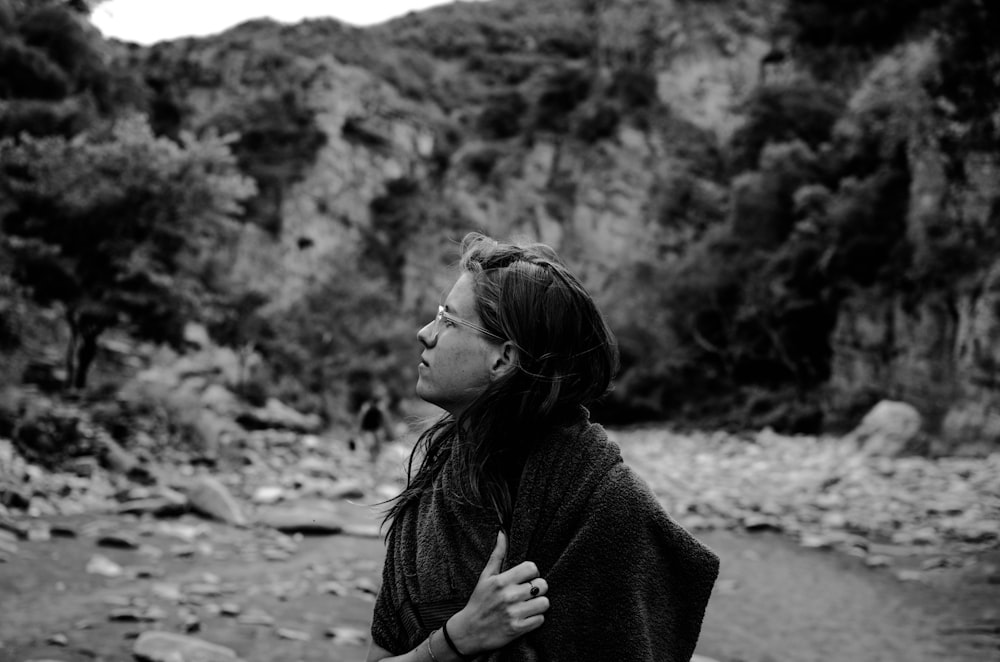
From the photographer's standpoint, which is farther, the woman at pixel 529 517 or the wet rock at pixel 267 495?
the wet rock at pixel 267 495

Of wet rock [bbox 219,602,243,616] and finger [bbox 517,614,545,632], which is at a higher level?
finger [bbox 517,614,545,632]

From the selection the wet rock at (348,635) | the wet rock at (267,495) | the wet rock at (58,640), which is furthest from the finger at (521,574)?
the wet rock at (267,495)

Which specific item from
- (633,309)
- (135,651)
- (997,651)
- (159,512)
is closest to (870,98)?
(633,309)

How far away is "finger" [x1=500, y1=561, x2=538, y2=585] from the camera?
144 cm

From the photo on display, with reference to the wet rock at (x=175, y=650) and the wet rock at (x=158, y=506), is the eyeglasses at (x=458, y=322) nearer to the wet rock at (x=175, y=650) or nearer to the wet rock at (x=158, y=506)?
the wet rock at (x=175, y=650)

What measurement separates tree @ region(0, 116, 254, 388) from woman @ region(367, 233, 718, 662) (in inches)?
405

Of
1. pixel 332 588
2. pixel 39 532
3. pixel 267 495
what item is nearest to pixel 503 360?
pixel 332 588

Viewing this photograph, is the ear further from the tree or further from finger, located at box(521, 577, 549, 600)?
the tree

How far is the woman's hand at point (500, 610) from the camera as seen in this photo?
4.65ft

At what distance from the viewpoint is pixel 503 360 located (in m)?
1.63

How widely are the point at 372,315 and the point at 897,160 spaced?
16127 mm

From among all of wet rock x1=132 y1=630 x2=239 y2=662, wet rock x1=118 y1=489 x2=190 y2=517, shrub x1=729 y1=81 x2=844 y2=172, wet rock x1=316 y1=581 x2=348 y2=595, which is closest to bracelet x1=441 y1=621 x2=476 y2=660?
wet rock x1=132 y1=630 x2=239 y2=662

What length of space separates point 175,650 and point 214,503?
164 inches

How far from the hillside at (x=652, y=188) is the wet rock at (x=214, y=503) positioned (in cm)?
448
